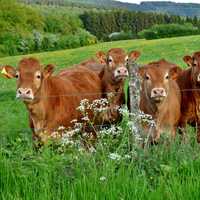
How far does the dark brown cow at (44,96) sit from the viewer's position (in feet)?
30.9

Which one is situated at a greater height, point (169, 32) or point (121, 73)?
point (169, 32)

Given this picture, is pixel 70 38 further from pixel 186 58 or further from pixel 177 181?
pixel 177 181

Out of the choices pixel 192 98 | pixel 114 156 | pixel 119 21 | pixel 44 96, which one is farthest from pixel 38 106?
pixel 119 21

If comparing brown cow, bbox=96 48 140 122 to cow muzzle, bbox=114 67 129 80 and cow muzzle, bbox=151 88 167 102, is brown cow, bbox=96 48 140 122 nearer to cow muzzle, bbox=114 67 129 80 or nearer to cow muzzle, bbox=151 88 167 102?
cow muzzle, bbox=114 67 129 80

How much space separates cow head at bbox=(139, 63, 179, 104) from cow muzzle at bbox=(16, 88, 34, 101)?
5.65ft

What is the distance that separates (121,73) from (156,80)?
1607 mm

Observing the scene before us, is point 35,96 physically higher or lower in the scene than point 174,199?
higher

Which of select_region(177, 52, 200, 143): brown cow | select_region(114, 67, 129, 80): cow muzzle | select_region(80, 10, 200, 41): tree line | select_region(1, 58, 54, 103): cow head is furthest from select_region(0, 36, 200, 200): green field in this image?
select_region(80, 10, 200, 41): tree line

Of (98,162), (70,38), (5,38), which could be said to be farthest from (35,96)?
(5,38)

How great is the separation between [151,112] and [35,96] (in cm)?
175

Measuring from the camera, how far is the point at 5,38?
70.3m

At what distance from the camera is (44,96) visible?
9812 mm

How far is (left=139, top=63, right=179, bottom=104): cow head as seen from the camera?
30.1 ft

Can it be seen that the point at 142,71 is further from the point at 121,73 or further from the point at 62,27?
the point at 62,27
